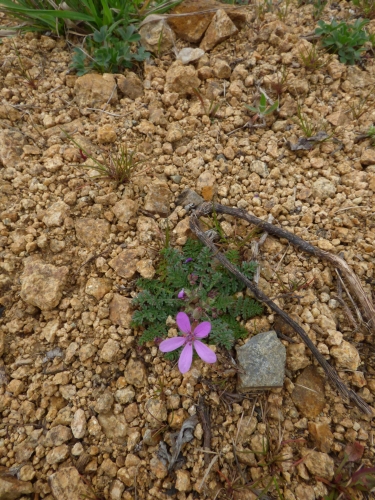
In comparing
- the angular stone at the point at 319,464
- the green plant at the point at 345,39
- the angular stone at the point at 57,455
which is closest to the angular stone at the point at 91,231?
the angular stone at the point at 57,455

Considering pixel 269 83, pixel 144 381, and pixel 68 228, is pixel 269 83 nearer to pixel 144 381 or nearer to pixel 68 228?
pixel 68 228

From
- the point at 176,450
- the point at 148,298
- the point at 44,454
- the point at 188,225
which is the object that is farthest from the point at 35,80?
the point at 176,450

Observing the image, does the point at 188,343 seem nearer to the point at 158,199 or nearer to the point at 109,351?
the point at 109,351

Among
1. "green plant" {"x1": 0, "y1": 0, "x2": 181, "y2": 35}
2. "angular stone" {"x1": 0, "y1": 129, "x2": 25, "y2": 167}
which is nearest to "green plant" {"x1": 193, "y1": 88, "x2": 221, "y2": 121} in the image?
"green plant" {"x1": 0, "y1": 0, "x2": 181, "y2": 35}

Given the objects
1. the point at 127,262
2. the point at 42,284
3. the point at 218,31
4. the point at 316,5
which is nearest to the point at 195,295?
the point at 127,262

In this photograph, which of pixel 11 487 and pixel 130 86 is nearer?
pixel 11 487

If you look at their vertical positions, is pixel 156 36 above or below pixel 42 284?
above

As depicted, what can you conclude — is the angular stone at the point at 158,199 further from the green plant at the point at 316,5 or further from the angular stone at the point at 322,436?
the green plant at the point at 316,5
